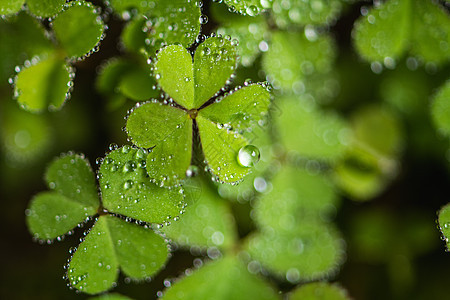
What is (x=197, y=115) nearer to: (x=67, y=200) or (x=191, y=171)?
(x=191, y=171)

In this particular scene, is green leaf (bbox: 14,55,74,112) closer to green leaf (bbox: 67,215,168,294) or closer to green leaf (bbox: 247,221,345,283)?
green leaf (bbox: 67,215,168,294)

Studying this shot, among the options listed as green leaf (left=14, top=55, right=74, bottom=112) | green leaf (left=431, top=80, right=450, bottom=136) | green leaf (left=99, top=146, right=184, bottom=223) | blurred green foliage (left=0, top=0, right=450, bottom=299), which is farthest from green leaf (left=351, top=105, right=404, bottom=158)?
green leaf (left=14, top=55, right=74, bottom=112)

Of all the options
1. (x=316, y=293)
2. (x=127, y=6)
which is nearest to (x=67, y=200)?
(x=127, y=6)

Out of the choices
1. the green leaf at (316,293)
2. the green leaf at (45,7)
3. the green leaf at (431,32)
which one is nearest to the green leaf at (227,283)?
the green leaf at (316,293)

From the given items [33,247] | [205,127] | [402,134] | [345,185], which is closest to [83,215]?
[205,127]

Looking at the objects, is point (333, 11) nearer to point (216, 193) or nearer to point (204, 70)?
point (204, 70)

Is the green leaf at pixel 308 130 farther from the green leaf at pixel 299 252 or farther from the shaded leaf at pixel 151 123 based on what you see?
the shaded leaf at pixel 151 123
